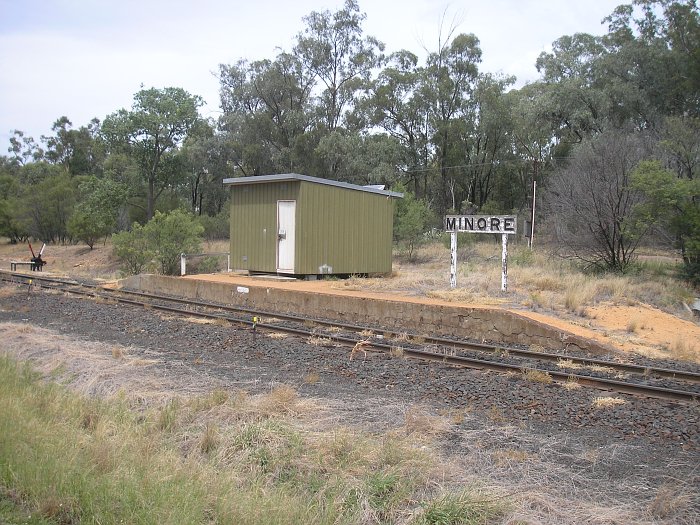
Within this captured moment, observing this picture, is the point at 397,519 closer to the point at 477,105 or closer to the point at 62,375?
the point at 62,375

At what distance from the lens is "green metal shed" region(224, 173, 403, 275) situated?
18.6m

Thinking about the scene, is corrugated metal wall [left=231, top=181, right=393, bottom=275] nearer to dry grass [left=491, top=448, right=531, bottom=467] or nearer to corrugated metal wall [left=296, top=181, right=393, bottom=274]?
corrugated metal wall [left=296, top=181, right=393, bottom=274]

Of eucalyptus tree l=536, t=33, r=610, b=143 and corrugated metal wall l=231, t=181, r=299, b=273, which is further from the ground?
eucalyptus tree l=536, t=33, r=610, b=143

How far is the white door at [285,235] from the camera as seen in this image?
1861 cm

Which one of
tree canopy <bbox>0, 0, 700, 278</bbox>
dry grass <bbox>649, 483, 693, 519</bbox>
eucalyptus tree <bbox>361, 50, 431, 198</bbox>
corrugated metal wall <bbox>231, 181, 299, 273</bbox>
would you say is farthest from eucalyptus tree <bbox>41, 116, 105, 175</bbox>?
dry grass <bbox>649, 483, 693, 519</bbox>

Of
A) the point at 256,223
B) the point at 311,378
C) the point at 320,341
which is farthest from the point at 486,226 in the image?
the point at 256,223

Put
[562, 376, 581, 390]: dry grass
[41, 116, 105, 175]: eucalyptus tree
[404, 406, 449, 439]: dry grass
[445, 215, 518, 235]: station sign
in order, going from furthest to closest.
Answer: [41, 116, 105, 175]: eucalyptus tree, [445, 215, 518, 235]: station sign, [562, 376, 581, 390]: dry grass, [404, 406, 449, 439]: dry grass

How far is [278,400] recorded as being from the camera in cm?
646

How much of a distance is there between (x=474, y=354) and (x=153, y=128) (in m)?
36.1

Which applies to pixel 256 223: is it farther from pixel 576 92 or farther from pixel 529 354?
pixel 576 92

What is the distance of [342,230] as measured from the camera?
65.3 ft

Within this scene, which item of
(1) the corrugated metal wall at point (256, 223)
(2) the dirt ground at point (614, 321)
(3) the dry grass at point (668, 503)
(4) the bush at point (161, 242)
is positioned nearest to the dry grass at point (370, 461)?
(3) the dry grass at point (668, 503)

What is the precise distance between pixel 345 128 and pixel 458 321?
35.0 m

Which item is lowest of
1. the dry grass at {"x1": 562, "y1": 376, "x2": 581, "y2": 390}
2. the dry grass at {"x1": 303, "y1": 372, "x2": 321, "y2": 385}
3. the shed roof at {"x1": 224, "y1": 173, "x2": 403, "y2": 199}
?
the dry grass at {"x1": 303, "y1": 372, "x2": 321, "y2": 385}
